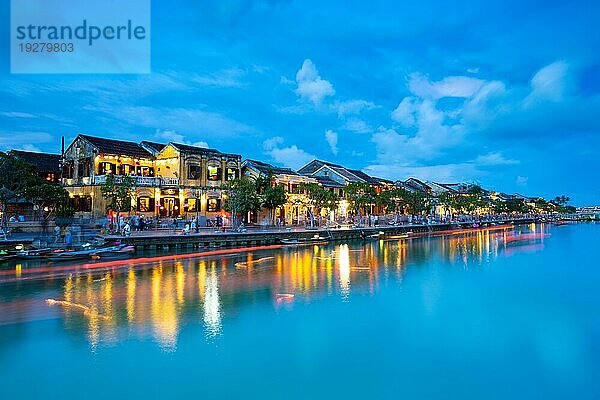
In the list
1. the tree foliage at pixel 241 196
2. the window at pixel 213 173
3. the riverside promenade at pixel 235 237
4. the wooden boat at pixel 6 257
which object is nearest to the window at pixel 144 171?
the window at pixel 213 173

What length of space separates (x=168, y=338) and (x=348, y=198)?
4450cm

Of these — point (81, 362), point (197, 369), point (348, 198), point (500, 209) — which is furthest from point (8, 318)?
point (500, 209)

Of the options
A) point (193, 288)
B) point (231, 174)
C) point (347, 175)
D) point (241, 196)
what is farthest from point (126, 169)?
point (347, 175)

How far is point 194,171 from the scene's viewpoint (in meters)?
42.7

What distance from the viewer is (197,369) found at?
11.4 metres

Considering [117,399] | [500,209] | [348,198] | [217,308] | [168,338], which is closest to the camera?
[117,399]

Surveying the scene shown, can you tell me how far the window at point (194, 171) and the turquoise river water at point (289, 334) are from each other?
17430 millimetres

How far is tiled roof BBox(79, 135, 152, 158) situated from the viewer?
128 feet

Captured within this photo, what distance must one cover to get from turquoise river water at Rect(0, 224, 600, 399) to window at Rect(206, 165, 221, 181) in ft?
61.9

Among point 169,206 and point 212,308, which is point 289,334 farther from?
point 169,206

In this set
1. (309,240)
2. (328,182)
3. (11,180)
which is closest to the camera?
(11,180)

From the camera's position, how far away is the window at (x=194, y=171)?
139ft

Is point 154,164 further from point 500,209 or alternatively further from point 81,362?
point 500,209

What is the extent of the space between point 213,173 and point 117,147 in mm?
9458
